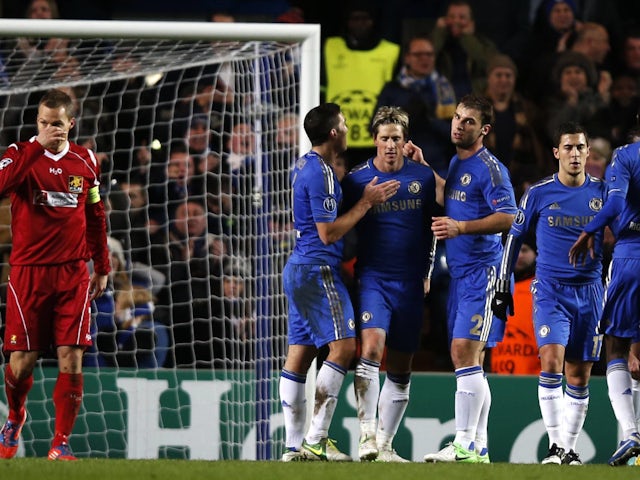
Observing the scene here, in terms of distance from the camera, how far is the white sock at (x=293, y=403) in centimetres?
768

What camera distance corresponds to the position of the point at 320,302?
7445mm

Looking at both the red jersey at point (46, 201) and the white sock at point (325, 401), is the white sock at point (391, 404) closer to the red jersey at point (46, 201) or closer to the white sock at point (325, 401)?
the white sock at point (325, 401)

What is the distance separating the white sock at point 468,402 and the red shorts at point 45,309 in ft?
6.95

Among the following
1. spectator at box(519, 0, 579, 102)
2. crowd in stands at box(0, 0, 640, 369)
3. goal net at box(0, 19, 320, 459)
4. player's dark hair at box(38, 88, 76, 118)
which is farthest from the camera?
spectator at box(519, 0, 579, 102)

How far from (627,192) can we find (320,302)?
1.85 meters

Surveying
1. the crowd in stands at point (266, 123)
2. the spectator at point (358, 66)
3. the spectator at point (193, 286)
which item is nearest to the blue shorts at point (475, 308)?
the crowd in stands at point (266, 123)

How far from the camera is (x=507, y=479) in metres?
6.29

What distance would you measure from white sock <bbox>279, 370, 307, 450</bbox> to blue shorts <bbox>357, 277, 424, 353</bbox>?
48 centimetres

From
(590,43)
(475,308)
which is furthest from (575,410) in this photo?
(590,43)

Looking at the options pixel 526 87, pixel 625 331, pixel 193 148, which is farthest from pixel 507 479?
pixel 526 87

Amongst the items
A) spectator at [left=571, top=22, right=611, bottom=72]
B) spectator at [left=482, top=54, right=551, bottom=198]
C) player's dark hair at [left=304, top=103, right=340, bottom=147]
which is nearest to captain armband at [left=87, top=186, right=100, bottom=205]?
A: player's dark hair at [left=304, top=103, right=340, bottom=147]

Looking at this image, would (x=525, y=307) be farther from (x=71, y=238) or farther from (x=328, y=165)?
(x=71, y=238)

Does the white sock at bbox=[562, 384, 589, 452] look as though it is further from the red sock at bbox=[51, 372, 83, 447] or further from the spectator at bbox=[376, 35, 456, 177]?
the spectator at bbox=[376, 35, 456, 177]

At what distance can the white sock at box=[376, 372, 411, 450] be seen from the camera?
7.88 m
